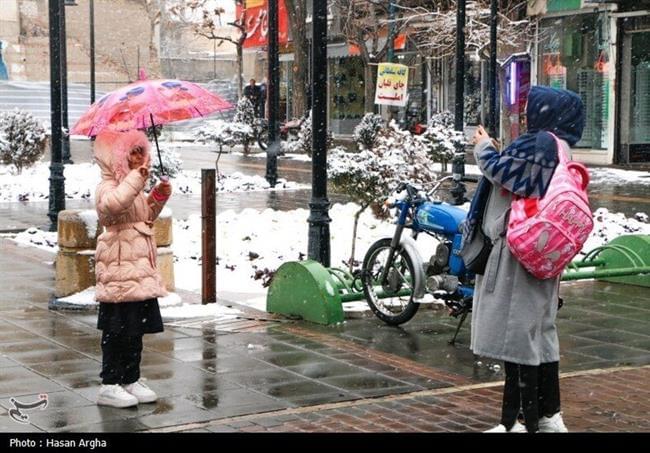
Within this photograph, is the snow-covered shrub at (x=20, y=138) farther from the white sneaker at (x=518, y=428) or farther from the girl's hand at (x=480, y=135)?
the white sneaker at (x=518, y=428)

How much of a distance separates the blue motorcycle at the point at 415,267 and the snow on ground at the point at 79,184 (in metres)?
11.7

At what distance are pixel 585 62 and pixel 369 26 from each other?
775cm

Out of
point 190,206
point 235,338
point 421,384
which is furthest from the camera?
point 190,206

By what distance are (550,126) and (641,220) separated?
1024 centimetres

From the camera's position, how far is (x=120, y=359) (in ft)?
21.8

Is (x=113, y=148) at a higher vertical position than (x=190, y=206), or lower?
higher

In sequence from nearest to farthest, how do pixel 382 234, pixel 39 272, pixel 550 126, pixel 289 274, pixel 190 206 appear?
pixel 550 126, pixel 289 274, pixel 39 272, pixel 382 234, pixel 190 206

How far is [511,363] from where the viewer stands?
5699 mm

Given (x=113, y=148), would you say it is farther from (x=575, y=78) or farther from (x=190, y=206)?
(x=575, y=78)

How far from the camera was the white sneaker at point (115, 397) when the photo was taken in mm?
6484

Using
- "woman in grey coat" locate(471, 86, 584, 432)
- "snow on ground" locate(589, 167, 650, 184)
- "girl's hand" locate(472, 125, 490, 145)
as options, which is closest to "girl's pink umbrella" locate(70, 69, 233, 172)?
"girl's hand" locate(472, 125, 490, 145)

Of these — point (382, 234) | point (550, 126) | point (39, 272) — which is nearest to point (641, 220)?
point (382, 234)

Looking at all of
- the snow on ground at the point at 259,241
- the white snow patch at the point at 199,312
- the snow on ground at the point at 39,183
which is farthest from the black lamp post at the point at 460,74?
the white snow patch at the point at 199,312

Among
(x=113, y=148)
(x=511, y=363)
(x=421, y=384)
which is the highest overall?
(x=113, y=148)
